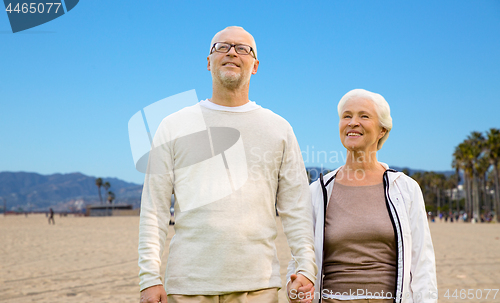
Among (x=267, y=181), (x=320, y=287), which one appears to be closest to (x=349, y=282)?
(x=320, y=287)

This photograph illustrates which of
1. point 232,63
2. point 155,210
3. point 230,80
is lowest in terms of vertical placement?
point 155,210

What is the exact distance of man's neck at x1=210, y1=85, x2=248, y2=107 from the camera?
9.86 feet

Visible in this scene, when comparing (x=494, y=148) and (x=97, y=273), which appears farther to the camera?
(x=494, y=148)

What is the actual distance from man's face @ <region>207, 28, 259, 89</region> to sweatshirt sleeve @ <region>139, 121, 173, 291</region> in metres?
0.56

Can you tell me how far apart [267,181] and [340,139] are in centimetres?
75

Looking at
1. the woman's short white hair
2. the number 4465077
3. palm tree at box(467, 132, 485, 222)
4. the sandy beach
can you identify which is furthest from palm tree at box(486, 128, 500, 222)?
the woman's short white hair

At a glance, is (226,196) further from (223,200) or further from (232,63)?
(232,63)

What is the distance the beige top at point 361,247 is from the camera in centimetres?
285

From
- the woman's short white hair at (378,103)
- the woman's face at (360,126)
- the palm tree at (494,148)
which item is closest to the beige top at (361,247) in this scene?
the woman's face at (360,126)

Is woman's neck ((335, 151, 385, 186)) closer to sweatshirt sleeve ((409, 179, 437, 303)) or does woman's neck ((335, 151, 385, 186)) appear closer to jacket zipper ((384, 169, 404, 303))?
jacket zipper ((384, 169, 404, 303))

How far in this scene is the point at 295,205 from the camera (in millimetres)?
2969

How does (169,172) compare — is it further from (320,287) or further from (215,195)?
(320,287)

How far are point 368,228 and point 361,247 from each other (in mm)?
136

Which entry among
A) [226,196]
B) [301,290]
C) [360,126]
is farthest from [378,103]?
[301,290]
